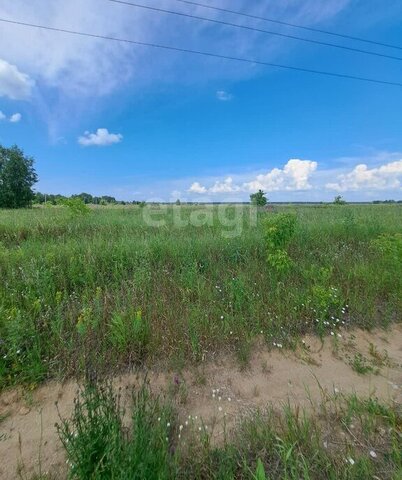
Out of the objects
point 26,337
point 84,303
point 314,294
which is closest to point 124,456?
point 26,337

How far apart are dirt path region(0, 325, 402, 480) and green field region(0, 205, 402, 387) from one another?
172mm

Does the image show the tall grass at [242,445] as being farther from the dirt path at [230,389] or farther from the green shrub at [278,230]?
the green shrub at [278,230]

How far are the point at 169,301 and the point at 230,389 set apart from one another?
141cm

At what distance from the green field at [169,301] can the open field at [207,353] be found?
0.02 metres

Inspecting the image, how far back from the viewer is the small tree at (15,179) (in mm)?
39562

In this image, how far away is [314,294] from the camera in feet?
11.4

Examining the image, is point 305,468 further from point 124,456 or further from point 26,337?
point 26,337

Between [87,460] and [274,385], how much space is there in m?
1.84

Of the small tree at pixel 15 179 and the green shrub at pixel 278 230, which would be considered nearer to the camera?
the green shrub at pixel 278 230

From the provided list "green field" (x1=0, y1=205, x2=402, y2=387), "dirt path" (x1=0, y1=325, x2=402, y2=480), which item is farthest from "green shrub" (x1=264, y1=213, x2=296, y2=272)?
"dirt path" (x1=0, y1=325, x2=402, y2=480)

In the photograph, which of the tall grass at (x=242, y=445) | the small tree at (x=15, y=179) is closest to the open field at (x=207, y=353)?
the tall grass at (x=242, y=445)

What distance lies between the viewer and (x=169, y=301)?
3441mm

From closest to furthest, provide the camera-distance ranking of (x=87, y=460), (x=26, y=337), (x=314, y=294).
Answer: (x=87, y=460) → (x=26, y=337) → (x=314, y=294)

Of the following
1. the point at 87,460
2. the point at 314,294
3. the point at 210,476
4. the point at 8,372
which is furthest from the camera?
the point at 314,294
